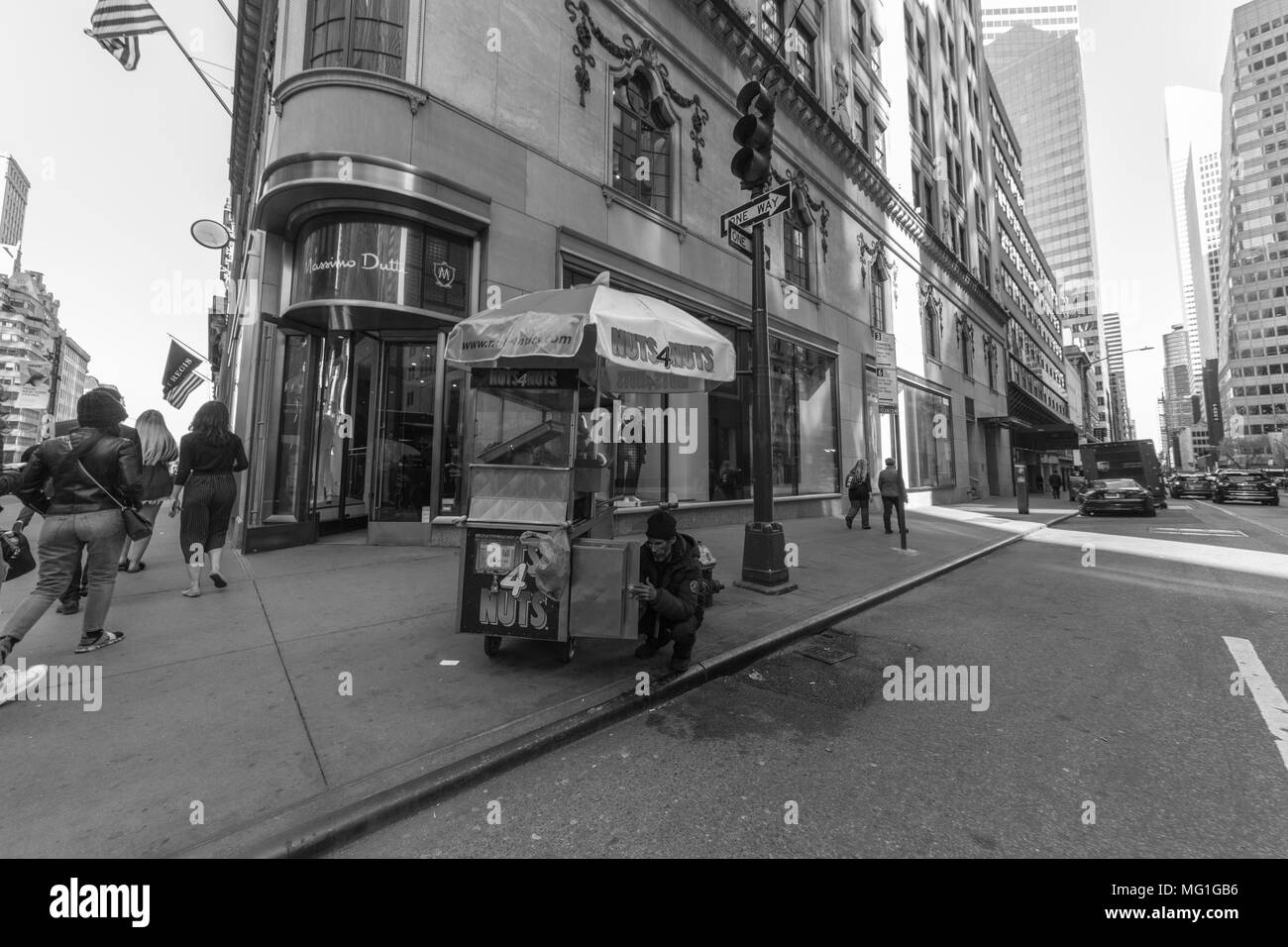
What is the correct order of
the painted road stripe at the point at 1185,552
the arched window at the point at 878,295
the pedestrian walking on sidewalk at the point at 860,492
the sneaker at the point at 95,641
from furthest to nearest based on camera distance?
the arched window at the point at 878,295, the pedestrian walking on sidewalk at the point at 860,492, the painted road stripe at the point at 1185,552, the sneaker at the point at 95,641

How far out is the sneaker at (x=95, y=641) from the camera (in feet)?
13.7

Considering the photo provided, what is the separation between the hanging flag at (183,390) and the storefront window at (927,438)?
22294mm

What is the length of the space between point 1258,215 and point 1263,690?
148093 mm

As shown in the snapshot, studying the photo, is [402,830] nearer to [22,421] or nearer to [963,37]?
[963,37]

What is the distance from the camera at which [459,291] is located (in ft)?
28.5

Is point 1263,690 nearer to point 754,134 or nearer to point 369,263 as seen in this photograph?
point 754,134

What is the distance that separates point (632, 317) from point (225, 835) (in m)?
3.74

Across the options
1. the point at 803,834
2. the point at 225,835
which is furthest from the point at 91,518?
the point at 803,834

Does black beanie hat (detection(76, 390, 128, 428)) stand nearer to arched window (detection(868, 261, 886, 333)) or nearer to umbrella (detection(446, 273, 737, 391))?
→ umbrella (detection(446, 273, 737, 391))

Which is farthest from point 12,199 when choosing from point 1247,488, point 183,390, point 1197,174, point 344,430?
point 1197,174

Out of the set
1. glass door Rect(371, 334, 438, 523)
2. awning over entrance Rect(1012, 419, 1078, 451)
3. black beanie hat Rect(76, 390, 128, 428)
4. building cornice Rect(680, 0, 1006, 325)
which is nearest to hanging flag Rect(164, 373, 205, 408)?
glass door Rect(371, 334, 438, 523)

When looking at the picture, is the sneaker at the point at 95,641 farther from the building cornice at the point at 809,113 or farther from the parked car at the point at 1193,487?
the parked car at the point at 1193,487

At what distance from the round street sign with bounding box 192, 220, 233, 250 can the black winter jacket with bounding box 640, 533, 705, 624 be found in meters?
13.8

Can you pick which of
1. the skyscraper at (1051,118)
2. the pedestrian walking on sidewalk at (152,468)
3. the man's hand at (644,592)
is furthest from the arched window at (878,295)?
the skyscraper at (1051,118)
